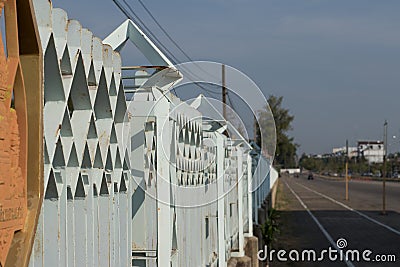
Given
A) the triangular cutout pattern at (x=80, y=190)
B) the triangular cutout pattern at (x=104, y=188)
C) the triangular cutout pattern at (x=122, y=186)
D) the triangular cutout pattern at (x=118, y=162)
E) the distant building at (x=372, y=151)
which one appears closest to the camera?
the triangular cutout pattern at (x=80, y=190)

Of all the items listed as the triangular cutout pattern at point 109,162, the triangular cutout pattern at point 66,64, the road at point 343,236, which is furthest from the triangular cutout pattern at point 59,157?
the road at point 343,236

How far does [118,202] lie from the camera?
3227 mm

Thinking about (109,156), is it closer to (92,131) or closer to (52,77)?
(92,131)

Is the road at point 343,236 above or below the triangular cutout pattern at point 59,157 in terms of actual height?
below

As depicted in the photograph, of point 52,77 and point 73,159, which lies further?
point 73,159

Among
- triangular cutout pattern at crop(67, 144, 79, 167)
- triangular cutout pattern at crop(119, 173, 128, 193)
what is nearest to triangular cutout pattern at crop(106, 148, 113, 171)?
triangular cutout pattern at crop(119, 173, 128, 193)

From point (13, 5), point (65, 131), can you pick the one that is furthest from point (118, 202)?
point (13, 5)

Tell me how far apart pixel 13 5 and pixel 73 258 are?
1164 mm

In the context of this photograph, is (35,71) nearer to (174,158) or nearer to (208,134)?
(174,158)

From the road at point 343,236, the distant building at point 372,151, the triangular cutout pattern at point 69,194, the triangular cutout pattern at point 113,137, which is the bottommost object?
the road at point 343,236

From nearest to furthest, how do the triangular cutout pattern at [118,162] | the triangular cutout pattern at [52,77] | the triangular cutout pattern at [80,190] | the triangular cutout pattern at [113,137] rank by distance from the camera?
the triangular cutout pattern at [52,77] → the triangular cutout pattern at [80,190] → the triangular cutout pattern at [113,137] → the triangular cutout pattern at [118,162]

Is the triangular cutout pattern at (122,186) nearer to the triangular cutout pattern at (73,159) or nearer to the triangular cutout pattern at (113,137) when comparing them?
the triangular cutout pattern at (113,137)

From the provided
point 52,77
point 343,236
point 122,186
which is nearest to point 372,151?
point 343,236

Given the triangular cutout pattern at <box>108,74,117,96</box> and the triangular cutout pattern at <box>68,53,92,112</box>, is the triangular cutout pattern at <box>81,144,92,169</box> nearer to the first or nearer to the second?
the triangular cutout pattern at <box>68,53,92,112</box>
